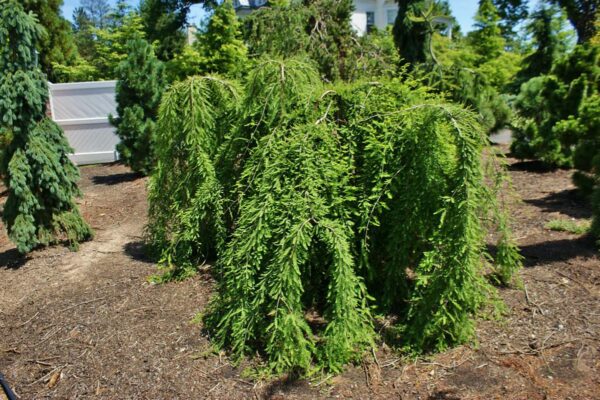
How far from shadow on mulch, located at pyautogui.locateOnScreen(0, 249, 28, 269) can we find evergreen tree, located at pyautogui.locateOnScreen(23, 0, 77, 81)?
14593mm

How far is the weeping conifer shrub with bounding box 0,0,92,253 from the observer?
5.67 metres

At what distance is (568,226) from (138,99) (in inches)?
323

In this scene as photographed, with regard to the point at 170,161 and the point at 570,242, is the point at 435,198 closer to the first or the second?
the point at 570,242

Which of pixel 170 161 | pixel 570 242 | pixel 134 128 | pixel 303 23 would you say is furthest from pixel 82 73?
pixel 570 242

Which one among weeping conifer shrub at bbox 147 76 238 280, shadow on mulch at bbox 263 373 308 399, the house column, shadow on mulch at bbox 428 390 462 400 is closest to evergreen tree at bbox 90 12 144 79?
weeping conifer shrub at bbox 147 76 238 280

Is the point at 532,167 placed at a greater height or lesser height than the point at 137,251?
greater

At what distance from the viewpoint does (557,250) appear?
539 cm

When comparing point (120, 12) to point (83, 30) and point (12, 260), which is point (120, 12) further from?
point (83, 30)

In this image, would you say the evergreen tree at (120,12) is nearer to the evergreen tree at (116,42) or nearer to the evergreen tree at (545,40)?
the evergreen tree at (116,42)

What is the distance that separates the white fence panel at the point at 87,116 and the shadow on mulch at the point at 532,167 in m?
9.74

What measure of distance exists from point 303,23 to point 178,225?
17.1ft

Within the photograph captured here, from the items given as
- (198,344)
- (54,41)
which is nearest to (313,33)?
(198,344)

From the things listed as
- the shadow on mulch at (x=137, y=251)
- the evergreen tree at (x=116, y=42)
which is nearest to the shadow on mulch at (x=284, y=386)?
the shadow on mulch at (x=137, y=251)

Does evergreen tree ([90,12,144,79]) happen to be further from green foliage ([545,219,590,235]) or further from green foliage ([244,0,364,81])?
green foliage ([545,219,590,235])
